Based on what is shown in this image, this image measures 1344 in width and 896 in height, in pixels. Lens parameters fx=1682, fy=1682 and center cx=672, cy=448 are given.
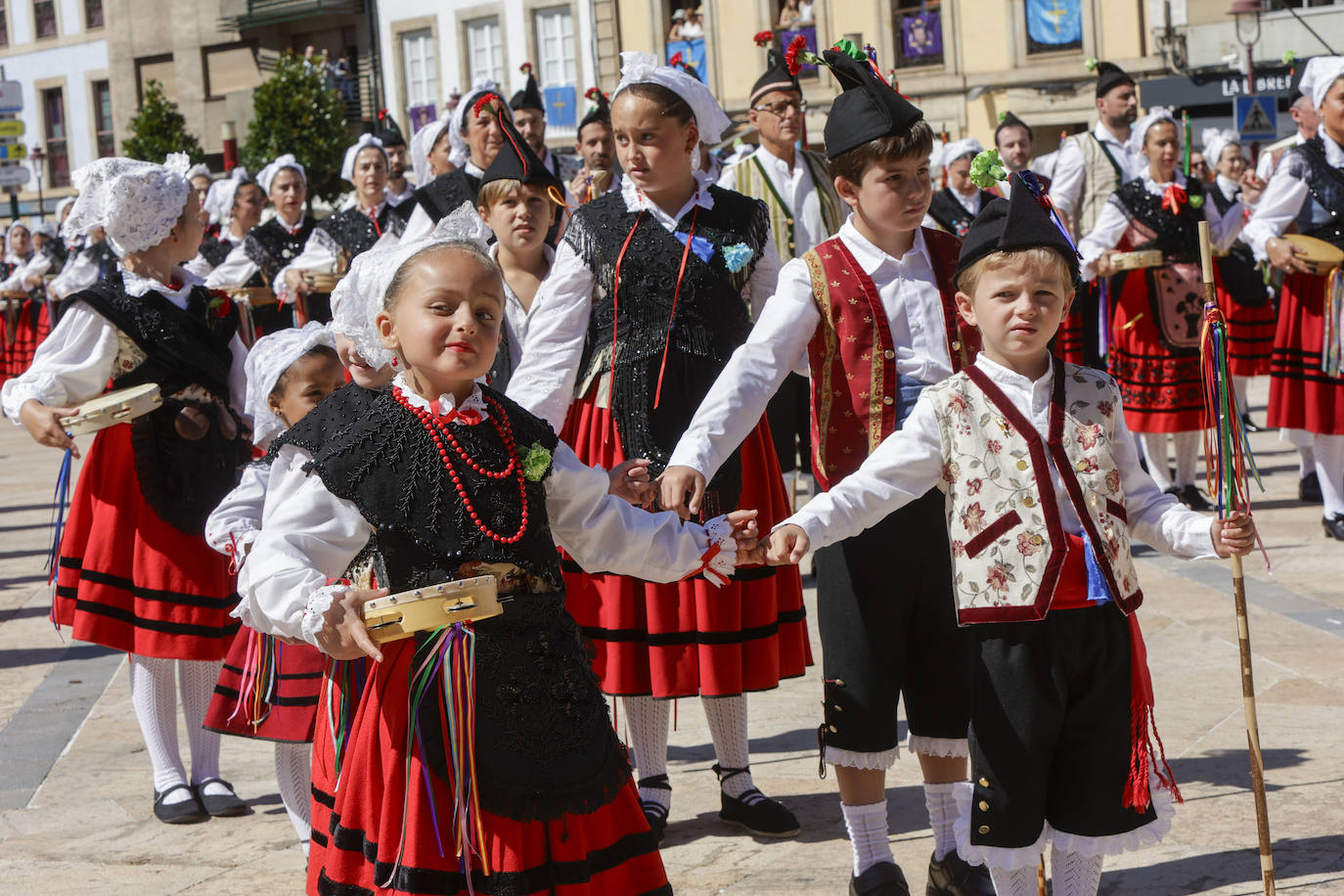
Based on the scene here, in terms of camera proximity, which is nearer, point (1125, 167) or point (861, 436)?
point (861, 436)

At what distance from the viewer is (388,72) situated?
37844 mm

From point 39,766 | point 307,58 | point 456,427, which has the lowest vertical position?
point 39,766

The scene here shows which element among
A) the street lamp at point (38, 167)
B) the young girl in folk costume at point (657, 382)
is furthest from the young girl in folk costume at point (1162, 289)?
the street lamp at point (38, 167)

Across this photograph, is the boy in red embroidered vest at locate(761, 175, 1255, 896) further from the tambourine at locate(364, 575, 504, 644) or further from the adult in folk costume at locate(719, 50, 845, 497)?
the adult in folk costume at locate(719, 50, 845, 497)

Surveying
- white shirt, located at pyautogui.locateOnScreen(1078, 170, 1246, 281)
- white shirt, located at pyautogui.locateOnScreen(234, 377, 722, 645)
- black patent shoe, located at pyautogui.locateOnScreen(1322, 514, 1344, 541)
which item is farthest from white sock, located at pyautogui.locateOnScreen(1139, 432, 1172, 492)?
white shirt, located at pyautogui.locateOnScreen(234, 377, 722, 645)

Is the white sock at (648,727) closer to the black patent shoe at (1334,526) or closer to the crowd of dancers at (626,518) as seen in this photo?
the crowd of dancers at (626,518)

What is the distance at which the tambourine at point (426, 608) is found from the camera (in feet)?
9.26

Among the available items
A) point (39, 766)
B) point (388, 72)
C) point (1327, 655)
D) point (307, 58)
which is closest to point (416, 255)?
point (39, 766)

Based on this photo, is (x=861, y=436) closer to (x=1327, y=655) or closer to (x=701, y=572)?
(x=701, y=572)

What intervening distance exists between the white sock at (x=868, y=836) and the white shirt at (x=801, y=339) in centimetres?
87

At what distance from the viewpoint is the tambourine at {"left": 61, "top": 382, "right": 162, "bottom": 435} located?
193 inches

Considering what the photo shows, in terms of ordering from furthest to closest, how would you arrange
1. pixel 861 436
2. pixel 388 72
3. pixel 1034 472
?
pixel 388 72 < pixel 861 436 < pixel 1034 472

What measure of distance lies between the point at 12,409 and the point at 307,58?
30960 millimetres

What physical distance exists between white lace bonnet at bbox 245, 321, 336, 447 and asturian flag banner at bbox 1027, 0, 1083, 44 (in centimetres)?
2441
